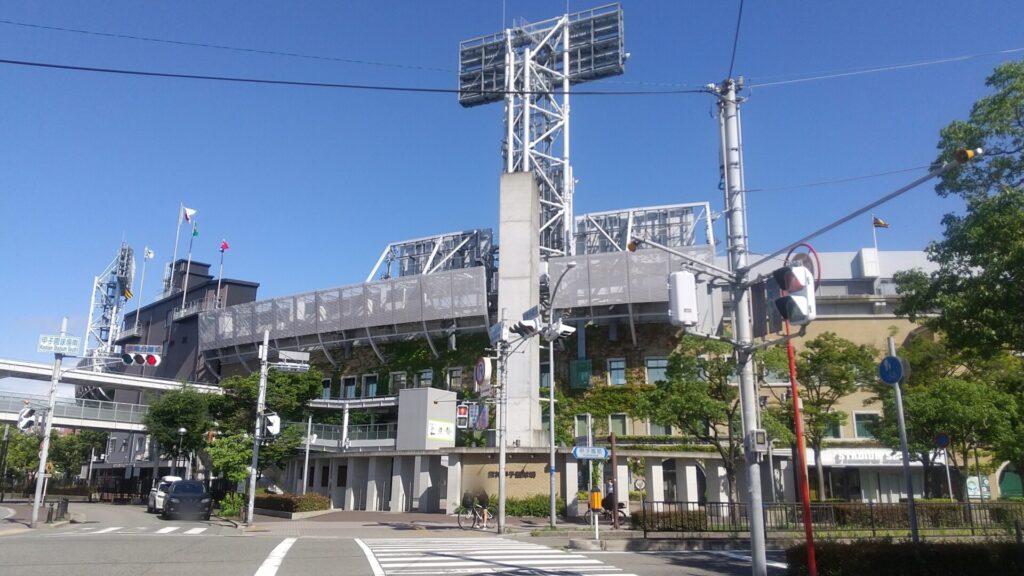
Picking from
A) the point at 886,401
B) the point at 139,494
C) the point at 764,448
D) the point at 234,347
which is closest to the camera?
the point at 764,448

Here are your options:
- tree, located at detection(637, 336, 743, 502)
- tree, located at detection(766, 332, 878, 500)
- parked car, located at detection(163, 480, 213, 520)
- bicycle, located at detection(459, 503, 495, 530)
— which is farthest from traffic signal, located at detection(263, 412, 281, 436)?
tree, located at detection(766, 332, 878, 500)

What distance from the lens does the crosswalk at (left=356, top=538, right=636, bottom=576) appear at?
49.1 feet

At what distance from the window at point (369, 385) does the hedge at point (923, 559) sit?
49655 mm

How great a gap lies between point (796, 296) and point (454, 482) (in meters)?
29.6

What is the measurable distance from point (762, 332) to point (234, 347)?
61.5 m

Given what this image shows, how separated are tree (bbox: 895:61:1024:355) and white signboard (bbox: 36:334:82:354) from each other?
30.4m

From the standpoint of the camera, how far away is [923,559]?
1167cm

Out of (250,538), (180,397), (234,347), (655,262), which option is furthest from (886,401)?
(234,347)

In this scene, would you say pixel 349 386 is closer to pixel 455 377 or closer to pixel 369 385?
pixel 369 385

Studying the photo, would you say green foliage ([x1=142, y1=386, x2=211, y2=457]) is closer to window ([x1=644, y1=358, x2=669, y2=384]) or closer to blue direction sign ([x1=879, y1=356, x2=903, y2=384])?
window ([x1=644, y1=358, x2=669, y2=384])

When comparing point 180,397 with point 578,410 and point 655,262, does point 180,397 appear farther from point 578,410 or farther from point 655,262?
point 655,262

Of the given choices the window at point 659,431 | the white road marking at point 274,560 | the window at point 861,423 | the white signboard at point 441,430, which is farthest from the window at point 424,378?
the white road marking at point 274,560

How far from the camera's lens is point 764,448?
39.5 ft

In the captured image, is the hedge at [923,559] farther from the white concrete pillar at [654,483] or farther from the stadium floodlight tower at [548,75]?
the stadium floodlight tower at [548,75]
